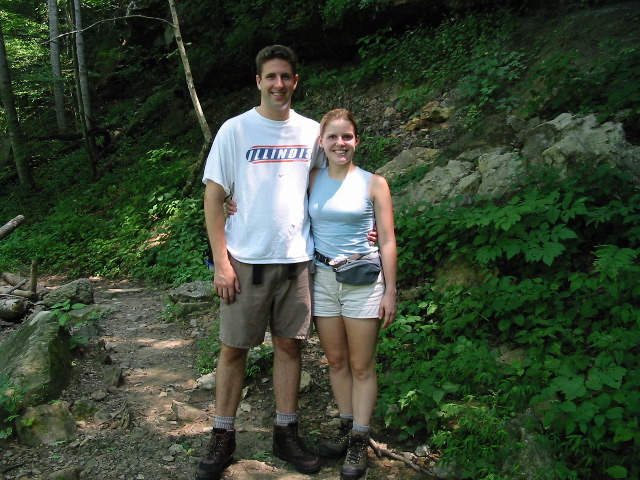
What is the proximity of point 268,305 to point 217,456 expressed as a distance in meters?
0.96

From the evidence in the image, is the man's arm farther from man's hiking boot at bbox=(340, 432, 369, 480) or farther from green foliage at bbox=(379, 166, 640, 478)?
green foliage at bbox=(379, 166, 640, 478)

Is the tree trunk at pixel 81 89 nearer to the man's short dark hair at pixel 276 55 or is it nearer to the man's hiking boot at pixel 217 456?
the man's short dark hair at pixel 276 55

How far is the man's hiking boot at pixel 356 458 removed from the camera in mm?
2971

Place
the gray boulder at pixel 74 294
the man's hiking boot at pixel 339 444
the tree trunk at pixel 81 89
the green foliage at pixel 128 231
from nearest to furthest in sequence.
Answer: the man's hiking boot at pixel 339 444 < the gray boulder at pixel 74 294 < the green foliage at pixel 128 231 < the tree trunk at pixel 81 89

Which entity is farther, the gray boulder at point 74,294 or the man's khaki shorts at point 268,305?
the gray boulder at point 74,294

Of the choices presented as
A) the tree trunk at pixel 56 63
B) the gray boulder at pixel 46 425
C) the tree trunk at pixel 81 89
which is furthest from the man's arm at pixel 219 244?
the tree trunk at pixel 56 63

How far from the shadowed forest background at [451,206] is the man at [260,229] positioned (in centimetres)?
109

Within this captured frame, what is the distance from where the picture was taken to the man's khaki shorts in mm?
2947

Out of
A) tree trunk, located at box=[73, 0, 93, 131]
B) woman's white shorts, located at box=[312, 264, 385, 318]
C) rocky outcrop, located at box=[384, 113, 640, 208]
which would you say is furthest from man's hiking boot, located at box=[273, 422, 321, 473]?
tree trunk, located at box=[73, 0, 93, 131]

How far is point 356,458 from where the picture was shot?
2.99 meters

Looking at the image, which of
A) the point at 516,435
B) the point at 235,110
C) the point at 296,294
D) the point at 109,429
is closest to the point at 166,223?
the point at 235,110

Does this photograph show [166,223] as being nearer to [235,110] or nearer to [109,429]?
[235,110]

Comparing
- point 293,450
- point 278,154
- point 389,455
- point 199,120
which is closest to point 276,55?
point 278,154

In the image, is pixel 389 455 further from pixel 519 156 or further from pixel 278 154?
pixel 519 156
